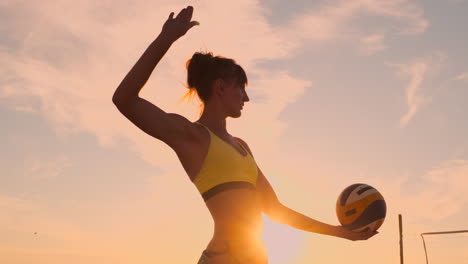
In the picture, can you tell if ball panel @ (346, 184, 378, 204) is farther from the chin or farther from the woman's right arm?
the woman's right arm

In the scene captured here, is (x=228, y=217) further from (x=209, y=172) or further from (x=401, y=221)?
(x=401, y=221)

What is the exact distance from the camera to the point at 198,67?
433cm

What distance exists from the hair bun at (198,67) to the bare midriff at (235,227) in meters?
0.98

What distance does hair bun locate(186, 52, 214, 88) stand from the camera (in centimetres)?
431

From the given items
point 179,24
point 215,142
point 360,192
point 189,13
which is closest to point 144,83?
point 179,24

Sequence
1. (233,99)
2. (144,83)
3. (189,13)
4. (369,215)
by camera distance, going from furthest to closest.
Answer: (369,215) → (233,99) → (189,13) → (144,83)

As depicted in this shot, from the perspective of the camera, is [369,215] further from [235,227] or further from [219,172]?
[219,172]

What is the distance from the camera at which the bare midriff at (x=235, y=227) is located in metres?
3.74

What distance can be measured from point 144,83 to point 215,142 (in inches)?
31.4

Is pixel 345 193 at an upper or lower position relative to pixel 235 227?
upper

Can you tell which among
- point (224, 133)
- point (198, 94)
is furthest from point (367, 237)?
point (198, 94)

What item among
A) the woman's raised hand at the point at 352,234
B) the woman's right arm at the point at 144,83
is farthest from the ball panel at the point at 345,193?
the woman's right arm at the point at 144,83

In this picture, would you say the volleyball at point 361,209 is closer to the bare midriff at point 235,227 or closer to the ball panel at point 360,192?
the ball panel at point 360,192

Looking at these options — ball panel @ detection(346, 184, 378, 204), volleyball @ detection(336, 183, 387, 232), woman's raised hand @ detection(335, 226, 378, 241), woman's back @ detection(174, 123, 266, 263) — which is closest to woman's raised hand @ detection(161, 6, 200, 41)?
woman's back @ detection(174, 123, 266, 263)
